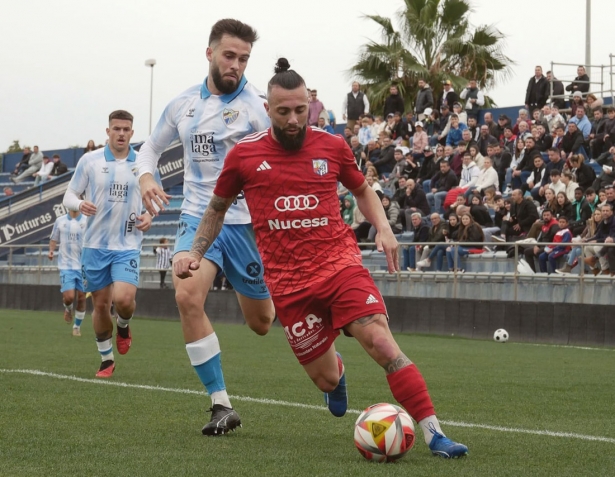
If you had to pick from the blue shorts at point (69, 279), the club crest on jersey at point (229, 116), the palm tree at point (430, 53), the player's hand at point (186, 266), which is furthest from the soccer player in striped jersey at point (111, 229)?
the palm tree at point (430, 53)

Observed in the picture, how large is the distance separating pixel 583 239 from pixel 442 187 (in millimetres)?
5778

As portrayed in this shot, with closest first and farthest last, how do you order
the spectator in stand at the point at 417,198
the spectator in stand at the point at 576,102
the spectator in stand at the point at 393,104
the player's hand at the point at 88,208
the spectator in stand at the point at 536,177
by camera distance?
1. the player's hand at the point at 88,208
2. the spectator in stand at the point at 536,177
3. the spectator in stand at the point at 417,198
4. the spectator in stand at the point at 576,102
5. the spectator in stand at the point at 393,104

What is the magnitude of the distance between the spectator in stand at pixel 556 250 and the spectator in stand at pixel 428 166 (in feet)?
20.0

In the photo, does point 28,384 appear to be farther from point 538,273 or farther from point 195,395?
point 538,273

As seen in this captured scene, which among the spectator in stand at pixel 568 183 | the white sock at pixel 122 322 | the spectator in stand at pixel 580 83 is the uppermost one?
the spectator in stand at pixel 580 83

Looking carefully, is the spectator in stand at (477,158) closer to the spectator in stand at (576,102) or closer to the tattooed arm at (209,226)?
the spectator in stand at (576,102)

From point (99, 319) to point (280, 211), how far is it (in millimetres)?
5618

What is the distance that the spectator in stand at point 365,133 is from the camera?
29.2 meters

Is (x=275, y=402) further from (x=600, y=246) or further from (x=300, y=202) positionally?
(x=600, y=246)

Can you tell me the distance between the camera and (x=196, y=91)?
809 cm

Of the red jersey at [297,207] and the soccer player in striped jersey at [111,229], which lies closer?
the red jersey at [297,207]

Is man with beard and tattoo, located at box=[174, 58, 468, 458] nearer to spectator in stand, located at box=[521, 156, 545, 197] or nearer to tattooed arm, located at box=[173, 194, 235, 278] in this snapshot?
tattooed arm, located at box=[173, 194, 235, 278]

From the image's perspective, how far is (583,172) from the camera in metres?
21.0

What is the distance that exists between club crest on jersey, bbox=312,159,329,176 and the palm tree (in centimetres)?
3090
